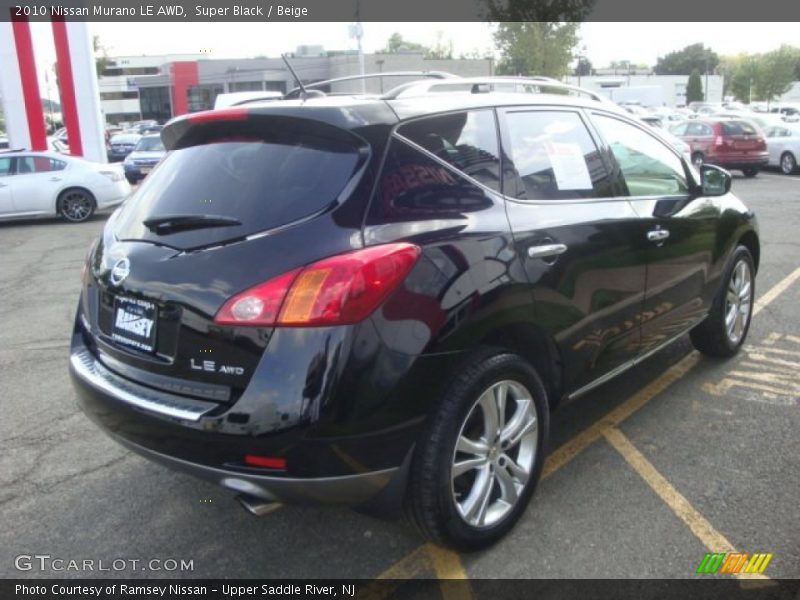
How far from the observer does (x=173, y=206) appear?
275cm

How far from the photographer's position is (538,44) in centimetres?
4422

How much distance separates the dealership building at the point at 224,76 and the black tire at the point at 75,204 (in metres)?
25.4

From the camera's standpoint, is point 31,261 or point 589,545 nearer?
point 589,545

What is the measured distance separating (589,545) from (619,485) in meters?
0.53

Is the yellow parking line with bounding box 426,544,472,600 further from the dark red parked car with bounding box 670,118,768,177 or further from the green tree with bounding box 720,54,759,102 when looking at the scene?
the green tree with bounding box 720,54,759,102

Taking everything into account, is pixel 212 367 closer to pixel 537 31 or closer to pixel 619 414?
pixel 619 414

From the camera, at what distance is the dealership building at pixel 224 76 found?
5316cm

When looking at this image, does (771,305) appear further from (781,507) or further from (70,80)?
(70,80)

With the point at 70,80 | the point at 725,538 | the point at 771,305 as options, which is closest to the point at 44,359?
the point at 725,538

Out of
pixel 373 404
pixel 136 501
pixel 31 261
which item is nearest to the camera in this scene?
pixel 373 404

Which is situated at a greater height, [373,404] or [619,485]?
[373,404]

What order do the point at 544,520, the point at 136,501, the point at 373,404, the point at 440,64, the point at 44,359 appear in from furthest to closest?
the point at 440,64 → the point at 44,359 → the point at 136,501 → the point at 544,520 → the point at 373,404

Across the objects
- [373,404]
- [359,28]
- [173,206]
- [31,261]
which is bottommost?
[31,261]

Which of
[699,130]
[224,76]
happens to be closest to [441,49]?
[224,76]
